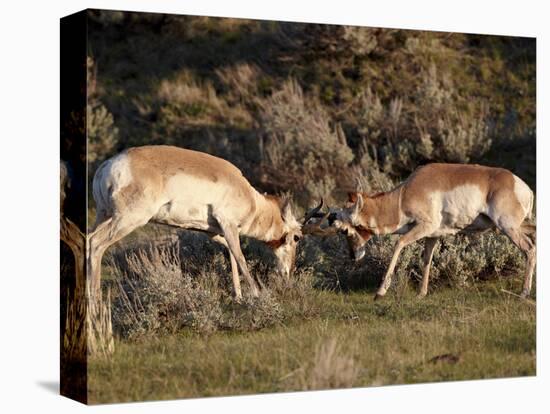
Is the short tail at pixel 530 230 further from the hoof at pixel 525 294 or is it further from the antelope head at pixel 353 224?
the antelope head at pixel 353 224

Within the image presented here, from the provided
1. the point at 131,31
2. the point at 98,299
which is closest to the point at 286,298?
the point at 98,299

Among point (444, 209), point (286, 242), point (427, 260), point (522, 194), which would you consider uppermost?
point (522, 194)

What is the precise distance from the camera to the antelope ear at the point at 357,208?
42.6 ft

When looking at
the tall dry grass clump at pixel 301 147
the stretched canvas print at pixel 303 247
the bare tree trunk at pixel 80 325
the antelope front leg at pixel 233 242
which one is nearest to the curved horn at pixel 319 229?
the stretched canvas print at pixel 303 247

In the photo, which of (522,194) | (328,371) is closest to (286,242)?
(522,194)

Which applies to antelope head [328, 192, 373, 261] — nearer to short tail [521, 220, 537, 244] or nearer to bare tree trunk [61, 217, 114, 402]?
short tail [521, 220, 537, 244]

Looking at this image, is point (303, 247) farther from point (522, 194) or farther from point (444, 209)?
point (522, 194)

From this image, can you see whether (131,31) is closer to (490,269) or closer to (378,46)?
(378,46)

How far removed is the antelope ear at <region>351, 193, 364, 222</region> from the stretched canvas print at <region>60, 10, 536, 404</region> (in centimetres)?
3

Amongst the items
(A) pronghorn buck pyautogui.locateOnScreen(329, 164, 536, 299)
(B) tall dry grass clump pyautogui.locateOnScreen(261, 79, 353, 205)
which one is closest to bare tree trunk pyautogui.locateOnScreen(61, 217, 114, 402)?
(A) pronghorn buck pyautogui.locateOnScreen(329, 164, 536, 299)

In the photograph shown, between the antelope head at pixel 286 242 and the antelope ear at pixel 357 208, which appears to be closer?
the antelope ear at pixel 357 208

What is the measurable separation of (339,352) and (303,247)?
4.47 meters

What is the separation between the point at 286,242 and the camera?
13.5m

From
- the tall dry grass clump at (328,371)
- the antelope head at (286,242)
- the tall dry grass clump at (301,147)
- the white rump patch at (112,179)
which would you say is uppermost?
the tall dry grass clump at (301,147)
